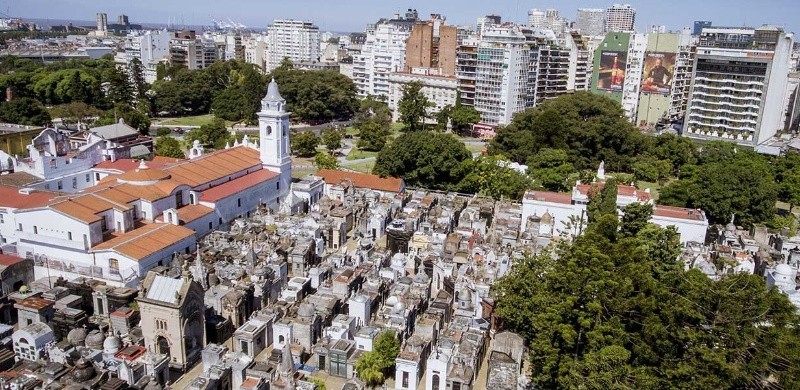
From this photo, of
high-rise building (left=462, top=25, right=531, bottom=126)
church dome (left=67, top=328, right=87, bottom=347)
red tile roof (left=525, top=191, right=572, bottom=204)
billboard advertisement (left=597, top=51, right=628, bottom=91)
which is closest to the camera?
church dome (left=67, top=328, right=87, bottom=347)

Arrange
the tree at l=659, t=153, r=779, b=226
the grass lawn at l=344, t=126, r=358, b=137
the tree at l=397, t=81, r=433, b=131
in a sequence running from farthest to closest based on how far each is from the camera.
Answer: the grass lawn at l=344, t=126, r=358, b=137 → the tree at l=397, t=81, r=433, b=131 → the tree at l=659, t=153, r=779, b=226

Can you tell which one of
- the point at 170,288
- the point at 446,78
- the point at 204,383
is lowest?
the point at 204,383

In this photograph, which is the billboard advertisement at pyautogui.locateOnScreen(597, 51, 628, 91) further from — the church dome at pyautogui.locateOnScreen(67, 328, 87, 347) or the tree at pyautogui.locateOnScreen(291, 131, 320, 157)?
the church dome at pyautogui.locateOnScreen(67, 328, 87, 347)

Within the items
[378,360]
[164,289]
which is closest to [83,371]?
[164,289]

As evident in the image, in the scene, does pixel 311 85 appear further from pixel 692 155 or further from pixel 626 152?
pixel 692 155

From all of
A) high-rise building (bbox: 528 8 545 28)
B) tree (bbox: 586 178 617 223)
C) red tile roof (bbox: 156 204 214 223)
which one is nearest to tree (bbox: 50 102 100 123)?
red tile roof (bbox: 156 204 214 223)

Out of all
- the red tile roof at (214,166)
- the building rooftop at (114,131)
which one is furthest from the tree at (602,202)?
the building rooftop at (114,131)

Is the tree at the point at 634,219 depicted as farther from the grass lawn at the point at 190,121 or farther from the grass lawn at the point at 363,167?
the grass lawn at the point at 190,121

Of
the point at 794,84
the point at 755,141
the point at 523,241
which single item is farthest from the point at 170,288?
the point at 794,84
